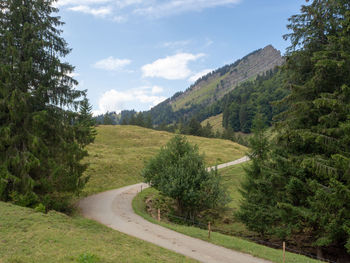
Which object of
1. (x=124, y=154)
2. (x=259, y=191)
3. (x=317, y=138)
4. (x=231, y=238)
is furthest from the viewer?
(x=124, y=154)

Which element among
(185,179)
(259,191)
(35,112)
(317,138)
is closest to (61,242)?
(35,112)

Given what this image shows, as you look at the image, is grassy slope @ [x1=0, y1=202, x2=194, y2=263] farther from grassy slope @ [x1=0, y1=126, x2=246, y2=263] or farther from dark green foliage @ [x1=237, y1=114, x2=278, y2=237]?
dark green foliage @ [x1=237, y1=114, x2=278, y2=237]

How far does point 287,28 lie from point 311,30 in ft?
5.05

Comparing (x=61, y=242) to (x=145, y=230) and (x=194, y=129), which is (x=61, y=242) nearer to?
(x=145, y=230)

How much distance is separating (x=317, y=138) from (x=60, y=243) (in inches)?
546

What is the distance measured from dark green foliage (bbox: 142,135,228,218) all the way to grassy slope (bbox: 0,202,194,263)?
7547 millimetres

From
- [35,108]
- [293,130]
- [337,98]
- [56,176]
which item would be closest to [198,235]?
[293,130]

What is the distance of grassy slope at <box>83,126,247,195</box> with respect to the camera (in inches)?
1342

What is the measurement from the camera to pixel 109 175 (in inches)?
1403

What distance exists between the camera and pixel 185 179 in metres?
20.4

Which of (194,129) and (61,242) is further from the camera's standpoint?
(194,129)

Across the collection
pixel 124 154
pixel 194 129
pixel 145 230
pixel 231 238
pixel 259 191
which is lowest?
pixel 231 238

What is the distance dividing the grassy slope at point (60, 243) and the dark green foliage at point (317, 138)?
804cm

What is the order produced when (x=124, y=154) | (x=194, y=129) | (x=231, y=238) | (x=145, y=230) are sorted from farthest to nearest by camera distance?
(x=194, y=129)
(x=124, y=154)
(x=145, y=230)
(x=231, y=238)
